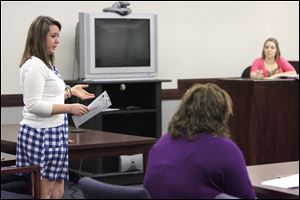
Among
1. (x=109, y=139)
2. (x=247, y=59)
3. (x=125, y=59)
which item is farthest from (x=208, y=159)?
(x=247, y=59)

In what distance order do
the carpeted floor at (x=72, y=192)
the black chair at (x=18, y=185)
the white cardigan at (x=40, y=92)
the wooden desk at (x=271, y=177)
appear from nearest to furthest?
the wooden desk at (x=271, y=177), the black chair at (x=18, y=185), the white cardigan at (x=40, y=92), the carpeted floor at (x=72, y=192)

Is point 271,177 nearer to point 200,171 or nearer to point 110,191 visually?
point 200,171

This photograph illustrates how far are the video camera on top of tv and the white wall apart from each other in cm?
51

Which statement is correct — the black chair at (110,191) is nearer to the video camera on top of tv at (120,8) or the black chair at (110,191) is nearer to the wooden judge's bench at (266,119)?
the wooden judge's bench at (266,119)

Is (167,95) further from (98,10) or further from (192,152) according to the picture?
(192,152)

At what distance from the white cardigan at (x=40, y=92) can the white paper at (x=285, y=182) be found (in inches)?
51.8

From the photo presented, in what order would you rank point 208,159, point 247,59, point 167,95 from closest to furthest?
point 208,159 → point 167,95 → point 247,59

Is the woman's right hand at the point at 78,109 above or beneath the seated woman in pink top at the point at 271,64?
beneath

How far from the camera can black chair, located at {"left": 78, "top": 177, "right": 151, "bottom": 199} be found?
90.2 inches

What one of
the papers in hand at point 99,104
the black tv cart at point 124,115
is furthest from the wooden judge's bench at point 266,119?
the papers in hand at point 99,104

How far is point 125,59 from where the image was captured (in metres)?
6.82

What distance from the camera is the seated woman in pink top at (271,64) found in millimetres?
7148

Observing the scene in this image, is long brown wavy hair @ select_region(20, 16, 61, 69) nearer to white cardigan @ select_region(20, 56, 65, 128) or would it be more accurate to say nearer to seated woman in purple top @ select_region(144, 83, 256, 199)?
white cardigan @ select_region(20, 56, 65, 128)

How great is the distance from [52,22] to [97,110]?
582mm
